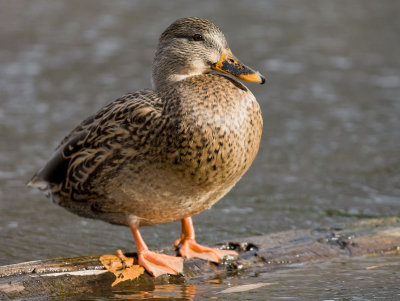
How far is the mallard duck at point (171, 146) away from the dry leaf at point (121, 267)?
0.07m

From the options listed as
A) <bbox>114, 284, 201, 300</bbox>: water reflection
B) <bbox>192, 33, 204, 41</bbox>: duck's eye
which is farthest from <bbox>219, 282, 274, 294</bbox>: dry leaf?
<bbox>192, 33, 204, 41</bbox>: duck's eye

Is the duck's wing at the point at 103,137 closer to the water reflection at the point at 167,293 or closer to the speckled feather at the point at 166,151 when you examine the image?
the speckled feather at the point at 166,151

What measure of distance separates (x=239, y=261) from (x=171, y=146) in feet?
3.09

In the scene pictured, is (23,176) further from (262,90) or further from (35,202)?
(262,90)

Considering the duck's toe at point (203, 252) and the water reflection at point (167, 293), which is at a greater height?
the duck's toe at point (203, 252)

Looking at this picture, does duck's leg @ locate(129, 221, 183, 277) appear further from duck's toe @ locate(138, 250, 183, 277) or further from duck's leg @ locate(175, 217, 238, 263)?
duck's leg @ locate(175, 217, 238, 263)

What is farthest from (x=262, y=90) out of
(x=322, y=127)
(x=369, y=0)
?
(x=369, y=0)

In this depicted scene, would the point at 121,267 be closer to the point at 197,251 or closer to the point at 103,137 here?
the point at 197,251

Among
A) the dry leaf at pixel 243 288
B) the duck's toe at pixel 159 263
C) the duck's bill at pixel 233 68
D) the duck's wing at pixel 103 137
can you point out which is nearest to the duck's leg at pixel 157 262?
the duck's toe at pixel 159 263

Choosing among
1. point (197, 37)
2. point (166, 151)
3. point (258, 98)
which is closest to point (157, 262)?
point (166, 151)

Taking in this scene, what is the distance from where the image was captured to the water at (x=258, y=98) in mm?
6414

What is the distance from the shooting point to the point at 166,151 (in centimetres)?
449

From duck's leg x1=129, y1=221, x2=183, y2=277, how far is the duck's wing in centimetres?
51

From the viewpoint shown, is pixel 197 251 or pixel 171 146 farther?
pixel 197 251
